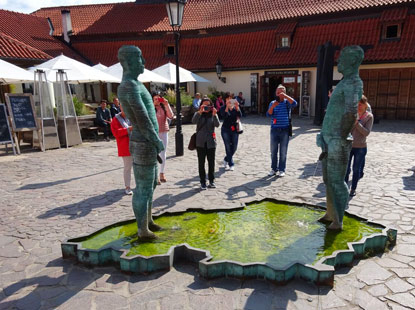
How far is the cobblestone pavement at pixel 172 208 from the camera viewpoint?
3.35 meters

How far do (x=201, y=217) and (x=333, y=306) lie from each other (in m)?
2.48

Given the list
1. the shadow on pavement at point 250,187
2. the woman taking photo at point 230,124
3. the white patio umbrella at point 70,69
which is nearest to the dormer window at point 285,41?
the white patio umbrella at point 70,69

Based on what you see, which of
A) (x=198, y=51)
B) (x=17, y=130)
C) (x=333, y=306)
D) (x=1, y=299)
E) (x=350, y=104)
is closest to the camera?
(x=333, y=306)

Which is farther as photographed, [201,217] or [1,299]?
[201,217]

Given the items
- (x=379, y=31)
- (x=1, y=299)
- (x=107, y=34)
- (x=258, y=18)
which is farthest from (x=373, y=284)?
(x=107, y=34)

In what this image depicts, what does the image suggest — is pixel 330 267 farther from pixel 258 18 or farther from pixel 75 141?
pixel 258 18

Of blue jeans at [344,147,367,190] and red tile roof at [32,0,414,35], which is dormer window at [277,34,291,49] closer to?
red tile roof at [32,0,414,35]

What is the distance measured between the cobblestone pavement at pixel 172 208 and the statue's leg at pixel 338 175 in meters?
0.72

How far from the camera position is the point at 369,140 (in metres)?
11.6

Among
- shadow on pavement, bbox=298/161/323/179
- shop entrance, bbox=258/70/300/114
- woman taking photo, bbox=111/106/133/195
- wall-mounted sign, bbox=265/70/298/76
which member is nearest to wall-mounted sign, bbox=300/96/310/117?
shop entrance, bbox=258/70/300/114

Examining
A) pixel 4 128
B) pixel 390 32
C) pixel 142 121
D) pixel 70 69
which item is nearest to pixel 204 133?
pixel 142 121

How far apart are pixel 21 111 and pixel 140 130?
8.70m

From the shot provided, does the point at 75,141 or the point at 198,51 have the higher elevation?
the point at 198,51

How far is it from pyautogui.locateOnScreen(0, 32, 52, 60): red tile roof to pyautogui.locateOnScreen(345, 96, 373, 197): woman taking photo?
50.4 feet
